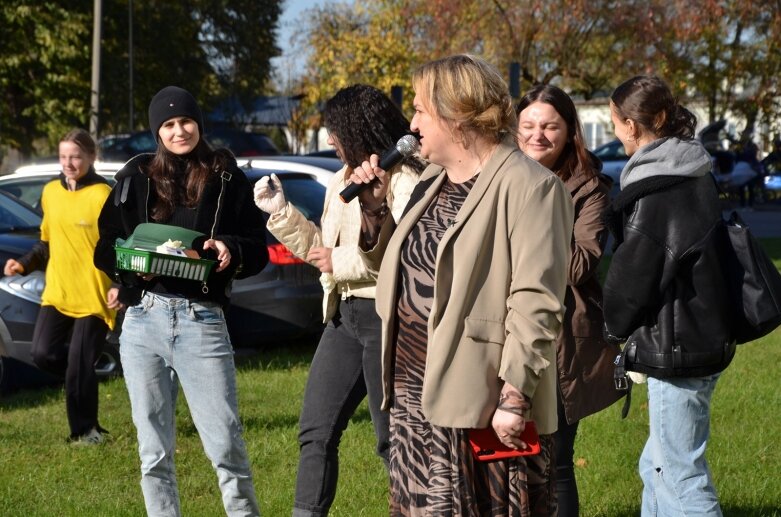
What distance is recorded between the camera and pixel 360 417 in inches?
296

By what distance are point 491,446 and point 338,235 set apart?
5.00 feet

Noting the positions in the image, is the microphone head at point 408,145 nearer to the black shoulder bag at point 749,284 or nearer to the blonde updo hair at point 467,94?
the blonde updo hair at point 467,94

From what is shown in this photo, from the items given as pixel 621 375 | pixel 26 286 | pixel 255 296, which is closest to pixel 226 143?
pixel 255 296

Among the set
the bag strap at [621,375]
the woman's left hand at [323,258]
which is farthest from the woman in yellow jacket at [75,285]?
the bag strap at [621,375]

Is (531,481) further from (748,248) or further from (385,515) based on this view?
(385,515)

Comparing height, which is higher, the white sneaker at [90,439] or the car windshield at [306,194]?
the car windshield at [306,194]

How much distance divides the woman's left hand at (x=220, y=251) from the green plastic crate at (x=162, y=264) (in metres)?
0.06

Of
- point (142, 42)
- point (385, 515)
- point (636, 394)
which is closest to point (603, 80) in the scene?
point (142, 42)

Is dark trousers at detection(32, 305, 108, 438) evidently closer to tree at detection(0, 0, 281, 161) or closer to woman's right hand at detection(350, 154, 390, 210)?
woman's right hand at detection(350, 154, 390, 210)

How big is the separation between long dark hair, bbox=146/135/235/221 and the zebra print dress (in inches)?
58.4

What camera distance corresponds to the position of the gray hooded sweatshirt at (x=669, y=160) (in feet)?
12.7

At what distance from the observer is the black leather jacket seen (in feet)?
12.6

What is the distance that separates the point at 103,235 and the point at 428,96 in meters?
2.02

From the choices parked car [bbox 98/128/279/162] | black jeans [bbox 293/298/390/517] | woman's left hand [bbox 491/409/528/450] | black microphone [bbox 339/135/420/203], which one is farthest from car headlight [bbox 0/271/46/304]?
parked car [bbox 98/128/279/162]
